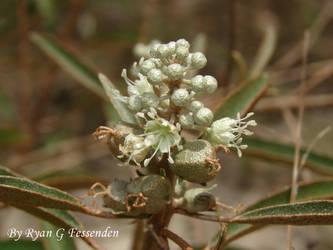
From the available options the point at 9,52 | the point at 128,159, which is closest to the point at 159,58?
the point at 128,159

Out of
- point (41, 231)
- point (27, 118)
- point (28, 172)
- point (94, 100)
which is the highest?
point (94, 100)

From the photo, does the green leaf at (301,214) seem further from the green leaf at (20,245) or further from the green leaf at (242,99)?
the green leaf at (20,245)

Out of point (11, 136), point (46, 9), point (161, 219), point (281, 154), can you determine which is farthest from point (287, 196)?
point (46, 9)

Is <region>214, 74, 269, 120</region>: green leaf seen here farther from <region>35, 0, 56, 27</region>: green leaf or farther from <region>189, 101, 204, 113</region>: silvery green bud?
<region>35, 0, 56, 27</region>: green leaf

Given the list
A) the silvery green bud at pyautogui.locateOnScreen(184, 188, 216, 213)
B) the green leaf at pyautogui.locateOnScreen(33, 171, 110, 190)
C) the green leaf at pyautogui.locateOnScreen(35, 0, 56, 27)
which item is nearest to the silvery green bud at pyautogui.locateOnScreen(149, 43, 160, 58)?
the silvery green bud at pyautogui.locateOnScreen(184, 188, 216, 213)

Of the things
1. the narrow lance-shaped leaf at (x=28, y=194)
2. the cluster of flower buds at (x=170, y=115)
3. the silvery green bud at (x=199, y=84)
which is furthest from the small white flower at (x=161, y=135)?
the narrow lance-shaped leaf at (x=28, y=194)

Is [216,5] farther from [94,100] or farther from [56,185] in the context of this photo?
[56,185]
